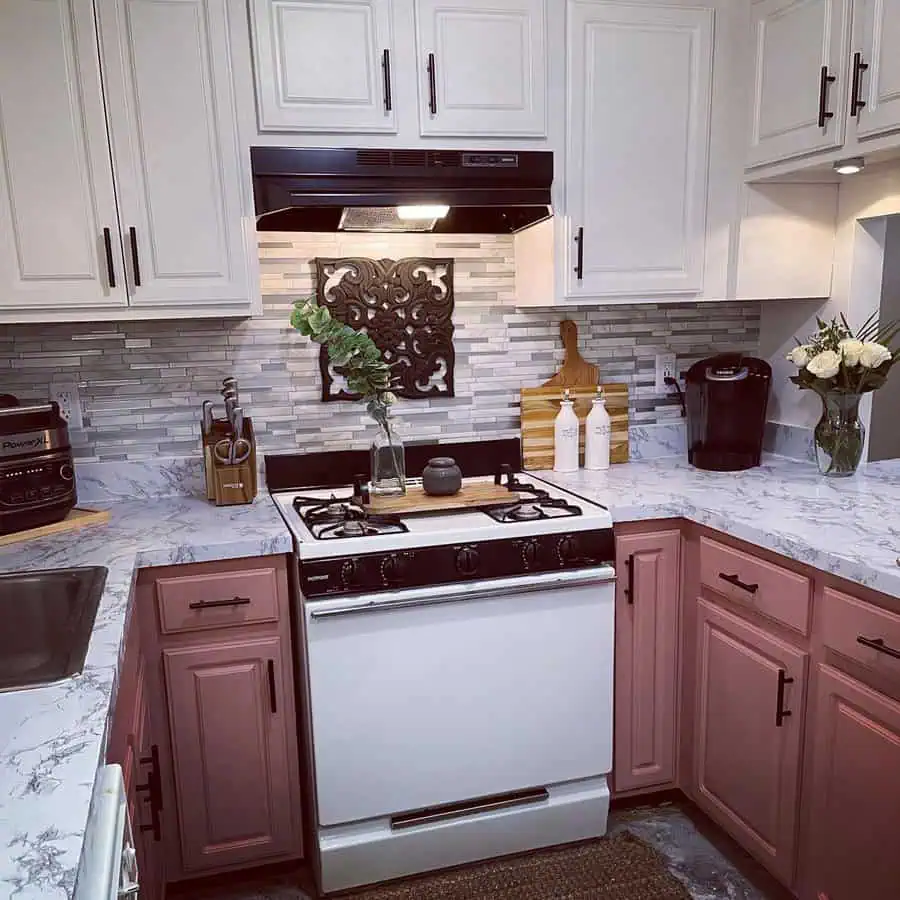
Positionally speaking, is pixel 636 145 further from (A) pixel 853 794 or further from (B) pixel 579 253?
(A) pixel 853 794

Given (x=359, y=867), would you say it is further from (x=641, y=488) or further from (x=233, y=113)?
(x=233, y=113)

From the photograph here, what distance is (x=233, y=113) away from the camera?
195 cm

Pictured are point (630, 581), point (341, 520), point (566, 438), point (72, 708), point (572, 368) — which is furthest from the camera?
point (572, 368)

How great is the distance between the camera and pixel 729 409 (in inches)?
95.0

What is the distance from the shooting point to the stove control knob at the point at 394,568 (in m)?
1.85

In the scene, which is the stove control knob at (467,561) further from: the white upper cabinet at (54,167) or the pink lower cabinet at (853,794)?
the white upper cabinet at (54,167)

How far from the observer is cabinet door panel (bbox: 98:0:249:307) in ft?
6.16

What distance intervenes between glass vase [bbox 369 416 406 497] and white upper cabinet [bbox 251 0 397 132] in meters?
0.79

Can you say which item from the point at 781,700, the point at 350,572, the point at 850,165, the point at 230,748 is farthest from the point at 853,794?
the point at 850,165

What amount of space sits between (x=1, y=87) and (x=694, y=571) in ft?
6.67

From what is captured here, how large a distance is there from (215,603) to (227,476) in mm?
447

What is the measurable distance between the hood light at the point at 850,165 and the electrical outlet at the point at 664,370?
0.76m

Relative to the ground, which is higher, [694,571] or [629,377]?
[629,377]

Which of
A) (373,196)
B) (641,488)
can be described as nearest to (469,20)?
(373,196)
